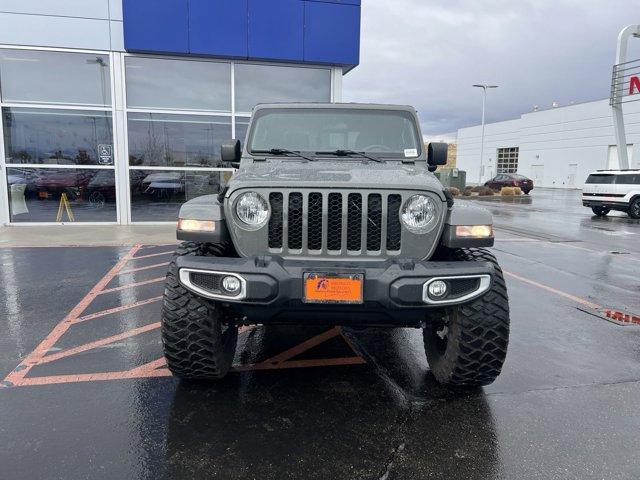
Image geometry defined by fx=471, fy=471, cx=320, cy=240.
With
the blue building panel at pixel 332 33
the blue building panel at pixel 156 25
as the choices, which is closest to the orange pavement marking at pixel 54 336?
the blue building panel at pixel 156 25

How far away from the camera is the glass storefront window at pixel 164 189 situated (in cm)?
1180

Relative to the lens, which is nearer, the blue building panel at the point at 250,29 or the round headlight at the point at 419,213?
the round headlight at the point at 419,213

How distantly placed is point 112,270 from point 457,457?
586cm

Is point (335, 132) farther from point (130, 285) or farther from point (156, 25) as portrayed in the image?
point (156, 25)

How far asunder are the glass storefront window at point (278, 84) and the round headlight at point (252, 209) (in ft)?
31.4

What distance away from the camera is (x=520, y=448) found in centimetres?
266

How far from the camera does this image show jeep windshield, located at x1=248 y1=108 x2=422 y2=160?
4027 mm

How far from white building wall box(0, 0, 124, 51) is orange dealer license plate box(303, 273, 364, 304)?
421 inches

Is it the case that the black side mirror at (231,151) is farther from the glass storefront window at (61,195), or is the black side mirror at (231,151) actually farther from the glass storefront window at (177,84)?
the glass storefront window at (61,195)

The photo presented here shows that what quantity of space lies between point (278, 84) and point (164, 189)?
396 cm

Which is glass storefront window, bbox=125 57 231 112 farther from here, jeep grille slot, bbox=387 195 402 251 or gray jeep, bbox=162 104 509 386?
jeep grille slot, bbox=387 195 402 251

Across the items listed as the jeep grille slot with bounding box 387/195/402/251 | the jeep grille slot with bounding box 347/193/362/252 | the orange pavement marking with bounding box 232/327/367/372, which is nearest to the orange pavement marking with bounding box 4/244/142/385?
the orange pavement marking with bounding box 232/327/367/372

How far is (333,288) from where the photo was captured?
8.78 ft

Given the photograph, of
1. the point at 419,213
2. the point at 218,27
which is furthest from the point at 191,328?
the point at 218,27
